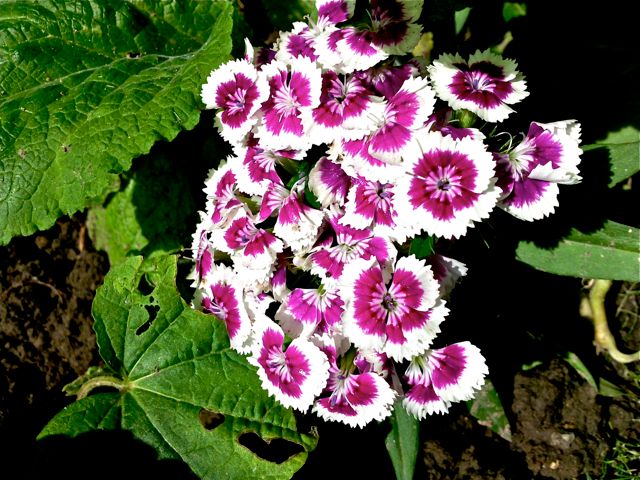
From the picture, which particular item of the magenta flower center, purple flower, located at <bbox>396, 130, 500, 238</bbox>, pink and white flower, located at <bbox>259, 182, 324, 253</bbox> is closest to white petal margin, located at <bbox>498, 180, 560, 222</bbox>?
purple flower, located at <bbox>396, 130, 500, 238</bbox>

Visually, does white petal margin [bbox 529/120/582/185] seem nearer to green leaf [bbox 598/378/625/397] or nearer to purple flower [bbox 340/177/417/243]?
purple flower [bbox 340/177/417/243]

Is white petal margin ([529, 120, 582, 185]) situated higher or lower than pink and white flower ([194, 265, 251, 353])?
higher

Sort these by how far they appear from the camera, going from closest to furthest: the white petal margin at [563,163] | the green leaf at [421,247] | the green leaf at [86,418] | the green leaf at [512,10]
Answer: the white petal margin at [563,163] < the green leaf at [421,247] < the green leaf at [86,418] < the green leaf at [512,10]

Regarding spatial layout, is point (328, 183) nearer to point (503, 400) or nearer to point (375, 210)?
point (375, 210)

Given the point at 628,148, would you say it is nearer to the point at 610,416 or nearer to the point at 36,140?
the point at 610,416

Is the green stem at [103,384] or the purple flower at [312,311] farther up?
the purple flower at [312,311]

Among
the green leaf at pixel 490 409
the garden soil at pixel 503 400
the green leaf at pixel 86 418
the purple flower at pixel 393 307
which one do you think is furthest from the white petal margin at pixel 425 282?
the green leaf at pixel 86 418

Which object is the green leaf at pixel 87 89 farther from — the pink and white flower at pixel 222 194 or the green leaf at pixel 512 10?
the green leaf at pixel 512 10
